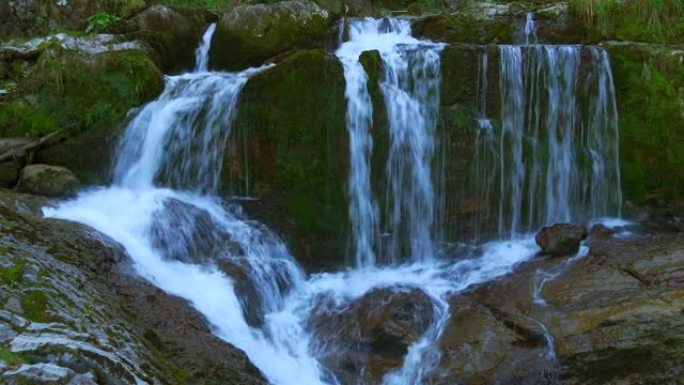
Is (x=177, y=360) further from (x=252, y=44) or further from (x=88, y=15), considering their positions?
(x=88, y=15)

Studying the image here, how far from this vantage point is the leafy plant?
35.8ft

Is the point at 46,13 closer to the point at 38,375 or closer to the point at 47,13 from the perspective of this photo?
the point at 47,13

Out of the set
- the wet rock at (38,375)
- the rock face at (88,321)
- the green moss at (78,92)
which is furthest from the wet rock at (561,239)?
the wet rock at (38,375)

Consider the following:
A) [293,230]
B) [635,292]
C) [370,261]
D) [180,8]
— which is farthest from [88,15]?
[635,292]

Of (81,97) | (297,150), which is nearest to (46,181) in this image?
(81,97)

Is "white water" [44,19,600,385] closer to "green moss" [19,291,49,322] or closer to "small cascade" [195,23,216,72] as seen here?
"small cascade" [195,23,216,72]

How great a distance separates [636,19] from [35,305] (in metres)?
9.60

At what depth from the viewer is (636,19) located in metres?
9.88

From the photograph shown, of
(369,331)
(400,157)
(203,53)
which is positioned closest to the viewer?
(369,331)

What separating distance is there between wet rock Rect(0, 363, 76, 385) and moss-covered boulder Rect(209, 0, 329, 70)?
7.99m

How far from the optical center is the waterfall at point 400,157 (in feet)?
26.7

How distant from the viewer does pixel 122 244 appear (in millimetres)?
6395

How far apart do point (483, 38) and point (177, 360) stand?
7.80 m

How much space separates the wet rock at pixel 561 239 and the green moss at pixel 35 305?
5635mm
